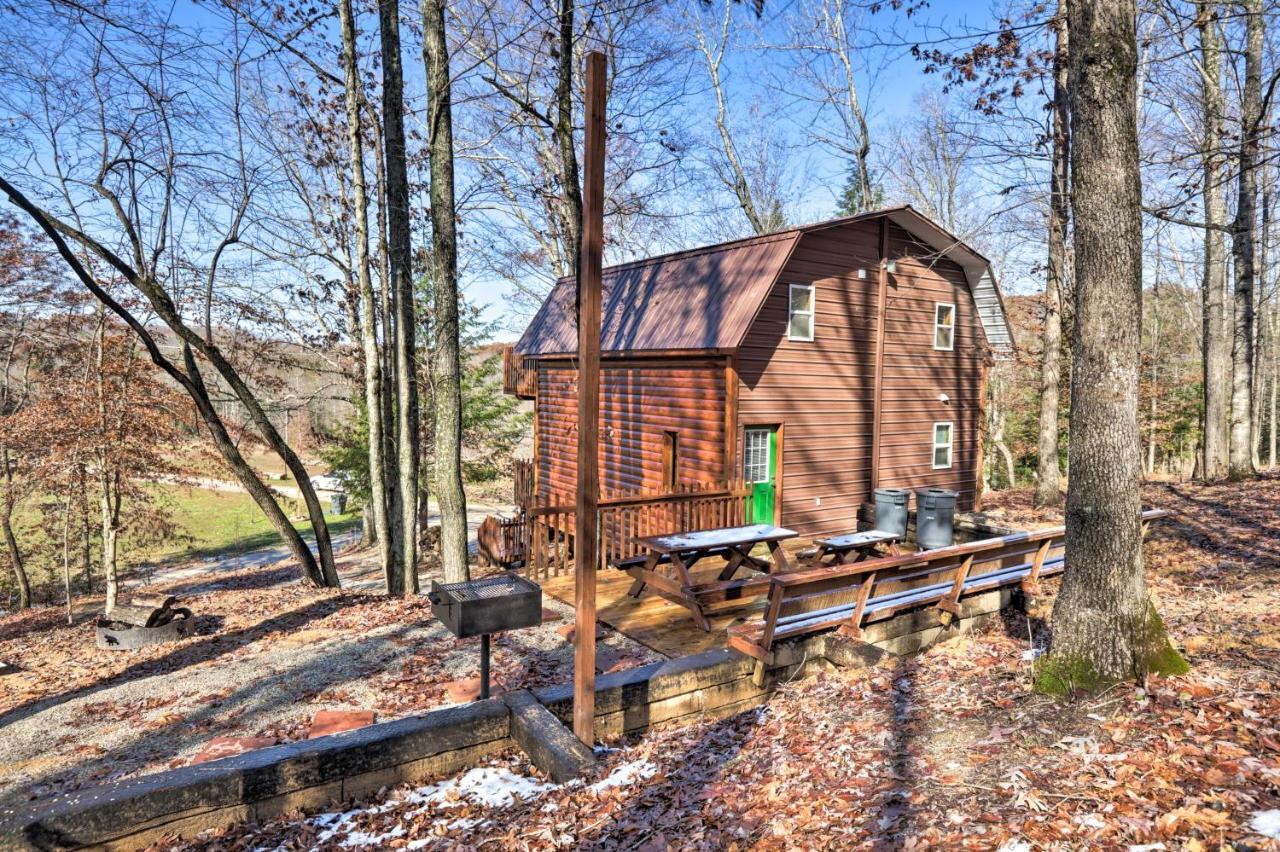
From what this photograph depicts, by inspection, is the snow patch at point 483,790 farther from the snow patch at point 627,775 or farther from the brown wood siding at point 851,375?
the brown wood siding at point 851,375

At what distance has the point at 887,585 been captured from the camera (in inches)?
284

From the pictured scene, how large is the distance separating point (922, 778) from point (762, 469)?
9.55m

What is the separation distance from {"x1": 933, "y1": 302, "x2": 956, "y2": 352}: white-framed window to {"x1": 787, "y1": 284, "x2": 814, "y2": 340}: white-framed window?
3.95 m

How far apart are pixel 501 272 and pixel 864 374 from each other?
17096 mm

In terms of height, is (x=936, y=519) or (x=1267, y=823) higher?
(x=1267, y=823)

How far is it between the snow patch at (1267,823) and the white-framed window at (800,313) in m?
10.7

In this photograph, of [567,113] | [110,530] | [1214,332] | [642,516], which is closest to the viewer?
[642,516]

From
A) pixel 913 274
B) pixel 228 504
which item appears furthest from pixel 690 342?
pixel 228 504

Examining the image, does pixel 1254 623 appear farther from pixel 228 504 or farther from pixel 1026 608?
pixel 228 504

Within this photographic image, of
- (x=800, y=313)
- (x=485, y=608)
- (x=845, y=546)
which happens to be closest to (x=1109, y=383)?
(x=845, y=546)

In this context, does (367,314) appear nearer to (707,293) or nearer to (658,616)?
(707,293)

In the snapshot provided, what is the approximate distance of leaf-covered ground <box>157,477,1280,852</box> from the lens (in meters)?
3.15

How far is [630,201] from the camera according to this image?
851 inches

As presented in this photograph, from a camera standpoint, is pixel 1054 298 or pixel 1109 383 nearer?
pixel 1109 383
